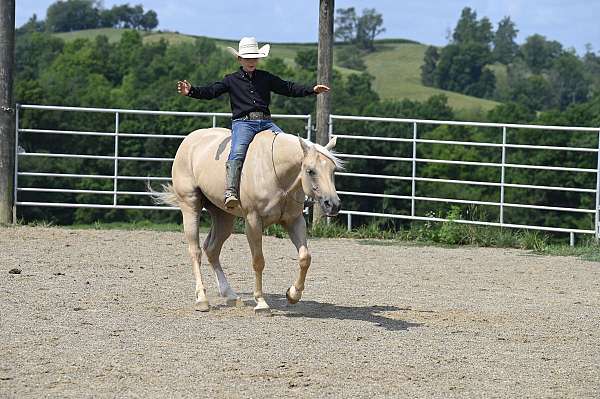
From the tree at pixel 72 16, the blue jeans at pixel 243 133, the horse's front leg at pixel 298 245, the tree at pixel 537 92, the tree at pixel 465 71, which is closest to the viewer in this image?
the horse's front leg at pixel 298 245

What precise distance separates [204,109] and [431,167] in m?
12.3

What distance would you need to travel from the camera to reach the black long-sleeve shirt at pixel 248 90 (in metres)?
9.20

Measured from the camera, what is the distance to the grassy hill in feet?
390

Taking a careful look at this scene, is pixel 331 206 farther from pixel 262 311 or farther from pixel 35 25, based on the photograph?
pixel 35 25

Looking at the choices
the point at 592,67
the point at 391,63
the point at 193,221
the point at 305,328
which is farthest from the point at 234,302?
the point at 592,67

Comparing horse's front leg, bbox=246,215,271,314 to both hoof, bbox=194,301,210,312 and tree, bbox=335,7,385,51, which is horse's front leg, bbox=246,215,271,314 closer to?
hoof, bbox=194,301,210,312

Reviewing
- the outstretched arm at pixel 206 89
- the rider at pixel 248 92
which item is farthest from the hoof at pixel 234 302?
the outstretched arm at pixel 206 89

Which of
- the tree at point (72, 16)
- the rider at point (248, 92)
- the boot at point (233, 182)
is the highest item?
the tree at point (72, 16)

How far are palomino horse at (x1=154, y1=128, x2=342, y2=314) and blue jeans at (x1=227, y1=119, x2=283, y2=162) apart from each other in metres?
0.06

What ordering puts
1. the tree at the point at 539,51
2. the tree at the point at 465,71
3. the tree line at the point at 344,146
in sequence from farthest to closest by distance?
the tree at the point at 539,51
the tree at the point at 465,71
the tree line at the point at 344,146

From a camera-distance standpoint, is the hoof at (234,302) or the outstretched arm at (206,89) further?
the hoof at (234,302)

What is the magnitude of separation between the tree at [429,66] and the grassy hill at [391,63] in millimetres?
932

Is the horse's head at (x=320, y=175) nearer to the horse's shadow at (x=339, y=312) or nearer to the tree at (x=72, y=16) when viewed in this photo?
the horse's shadow at (x=339, y=312)

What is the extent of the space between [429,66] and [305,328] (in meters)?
136
